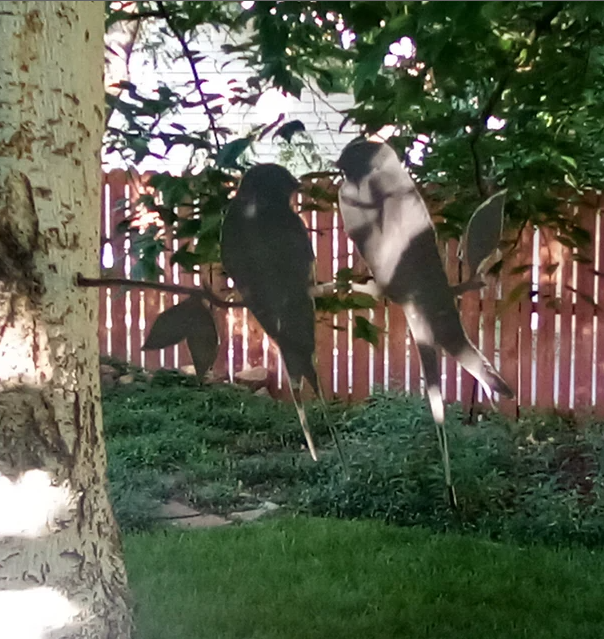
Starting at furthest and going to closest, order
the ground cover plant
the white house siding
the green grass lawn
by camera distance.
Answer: the ground cover plant → the white house siding → the green grass lawn

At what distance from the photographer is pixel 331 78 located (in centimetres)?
130

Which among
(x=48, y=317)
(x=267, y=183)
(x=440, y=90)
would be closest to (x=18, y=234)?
(x=48, y=317)

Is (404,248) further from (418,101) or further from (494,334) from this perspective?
(494,334)

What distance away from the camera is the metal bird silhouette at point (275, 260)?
0.56 meters

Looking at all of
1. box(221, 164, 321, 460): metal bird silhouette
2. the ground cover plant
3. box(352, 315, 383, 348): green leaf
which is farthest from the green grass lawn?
box(221, 164, 321, 460): metal bird silhouette

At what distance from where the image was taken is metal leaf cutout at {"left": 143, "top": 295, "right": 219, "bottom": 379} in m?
0.61

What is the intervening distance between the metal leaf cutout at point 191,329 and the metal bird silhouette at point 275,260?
1.9 inches

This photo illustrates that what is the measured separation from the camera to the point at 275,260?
0.56 metres

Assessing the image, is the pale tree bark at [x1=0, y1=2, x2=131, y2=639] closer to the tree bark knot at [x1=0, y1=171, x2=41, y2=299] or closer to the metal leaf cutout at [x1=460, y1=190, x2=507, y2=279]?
the tree bark knot at [x1=0, y1=171, x2=41, y2=299]

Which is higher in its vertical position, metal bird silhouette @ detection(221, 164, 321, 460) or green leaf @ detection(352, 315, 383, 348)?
metal bird silhouette @ detection(221, 164, 321, 460)

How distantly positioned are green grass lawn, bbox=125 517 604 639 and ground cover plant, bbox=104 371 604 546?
0.08 meters

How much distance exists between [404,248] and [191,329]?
6.5 inches

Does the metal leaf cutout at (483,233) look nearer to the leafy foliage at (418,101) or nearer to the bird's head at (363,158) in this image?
the bird's head at (363,158)

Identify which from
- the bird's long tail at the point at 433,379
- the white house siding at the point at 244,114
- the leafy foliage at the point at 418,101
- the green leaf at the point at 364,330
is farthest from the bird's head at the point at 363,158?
the white house siding at the point at 244,114
